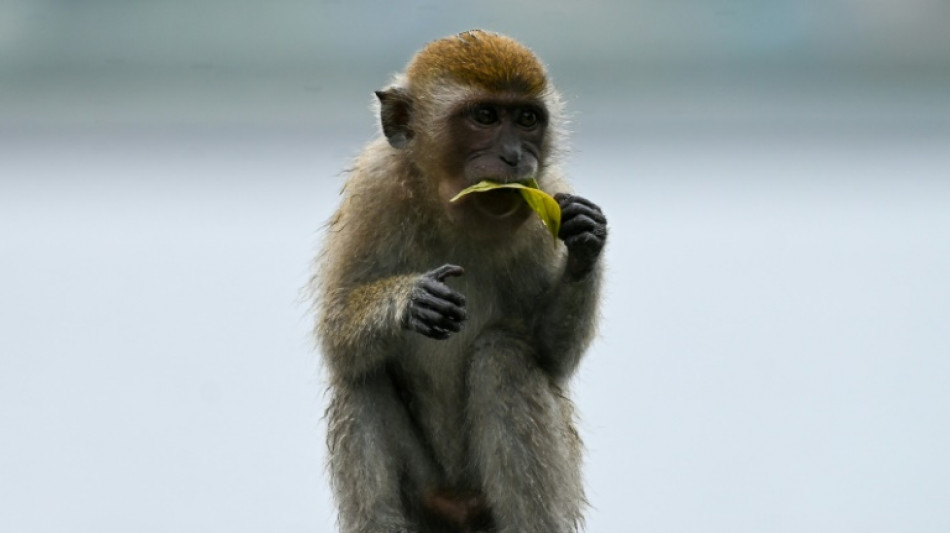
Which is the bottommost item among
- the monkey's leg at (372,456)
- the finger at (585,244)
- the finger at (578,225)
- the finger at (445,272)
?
the monkey's leg at (372,456)

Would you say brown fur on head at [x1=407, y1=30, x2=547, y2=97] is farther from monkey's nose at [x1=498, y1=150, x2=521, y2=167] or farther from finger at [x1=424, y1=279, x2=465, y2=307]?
finger at [x1=424, y1=279, x2=465, y2=307]

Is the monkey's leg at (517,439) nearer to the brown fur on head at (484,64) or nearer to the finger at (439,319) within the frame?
the finger at (439,319)

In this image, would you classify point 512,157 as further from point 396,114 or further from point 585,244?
point 396,114

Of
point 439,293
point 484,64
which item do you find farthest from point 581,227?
point 484,64

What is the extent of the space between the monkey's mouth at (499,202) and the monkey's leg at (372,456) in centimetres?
118

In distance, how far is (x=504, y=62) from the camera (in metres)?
8.99

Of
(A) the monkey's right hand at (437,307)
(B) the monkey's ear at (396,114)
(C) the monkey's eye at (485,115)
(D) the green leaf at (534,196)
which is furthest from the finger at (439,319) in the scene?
(B) the monkey's ear at (396,114)

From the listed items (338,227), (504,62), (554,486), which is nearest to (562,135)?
(504,62)

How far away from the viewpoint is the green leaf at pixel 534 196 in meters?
8.66

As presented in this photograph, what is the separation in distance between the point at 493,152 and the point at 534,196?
0.34m

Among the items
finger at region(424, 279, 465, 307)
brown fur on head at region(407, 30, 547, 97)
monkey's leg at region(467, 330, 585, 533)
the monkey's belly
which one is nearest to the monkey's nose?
brown fur on head at region(407, 30, 547, 97)

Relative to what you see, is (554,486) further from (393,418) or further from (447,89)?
(447,89)

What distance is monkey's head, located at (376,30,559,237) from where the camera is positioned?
884cm

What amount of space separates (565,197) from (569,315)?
30.3 inches
